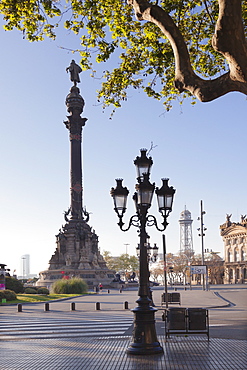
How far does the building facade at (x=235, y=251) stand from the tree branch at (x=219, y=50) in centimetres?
10381

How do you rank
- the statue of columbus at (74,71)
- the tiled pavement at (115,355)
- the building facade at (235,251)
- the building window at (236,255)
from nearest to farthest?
1. the tiled pavement at (115,355)
2. the statue of columbus at (74,71)
3. the building facade at (235,251)
4. the building window at (236,255)

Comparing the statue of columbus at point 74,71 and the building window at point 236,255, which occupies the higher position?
the statue of columbus at point 74,71

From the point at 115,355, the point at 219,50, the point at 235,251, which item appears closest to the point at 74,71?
the point at 235,251

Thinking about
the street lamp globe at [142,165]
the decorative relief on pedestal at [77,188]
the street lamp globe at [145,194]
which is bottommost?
the street lamp globe at [145,194]

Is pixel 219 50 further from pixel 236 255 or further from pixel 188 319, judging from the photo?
pixel 236 255

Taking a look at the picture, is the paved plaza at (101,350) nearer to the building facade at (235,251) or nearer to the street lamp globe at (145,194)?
the street lamp globe at (145,194)

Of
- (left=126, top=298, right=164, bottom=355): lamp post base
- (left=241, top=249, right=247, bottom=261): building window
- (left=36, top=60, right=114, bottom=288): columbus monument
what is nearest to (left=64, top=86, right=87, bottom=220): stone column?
(left=36, top=60, right=114, bottom=288): columbus monument

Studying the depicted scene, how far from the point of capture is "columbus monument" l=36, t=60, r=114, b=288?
2726 inches

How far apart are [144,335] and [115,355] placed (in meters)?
0.81

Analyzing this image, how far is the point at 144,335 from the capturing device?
12.1 metres

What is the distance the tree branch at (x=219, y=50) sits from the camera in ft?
28.9

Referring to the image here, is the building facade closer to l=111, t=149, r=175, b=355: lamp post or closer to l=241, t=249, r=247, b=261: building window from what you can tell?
l=241, t=249, r=247, b=261: building window

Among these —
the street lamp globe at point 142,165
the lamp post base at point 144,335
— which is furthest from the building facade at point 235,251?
the lamp post base at point 144,335

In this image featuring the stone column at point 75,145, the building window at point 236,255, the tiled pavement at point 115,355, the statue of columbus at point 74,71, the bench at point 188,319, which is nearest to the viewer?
the tiled pavement at point 115,355
